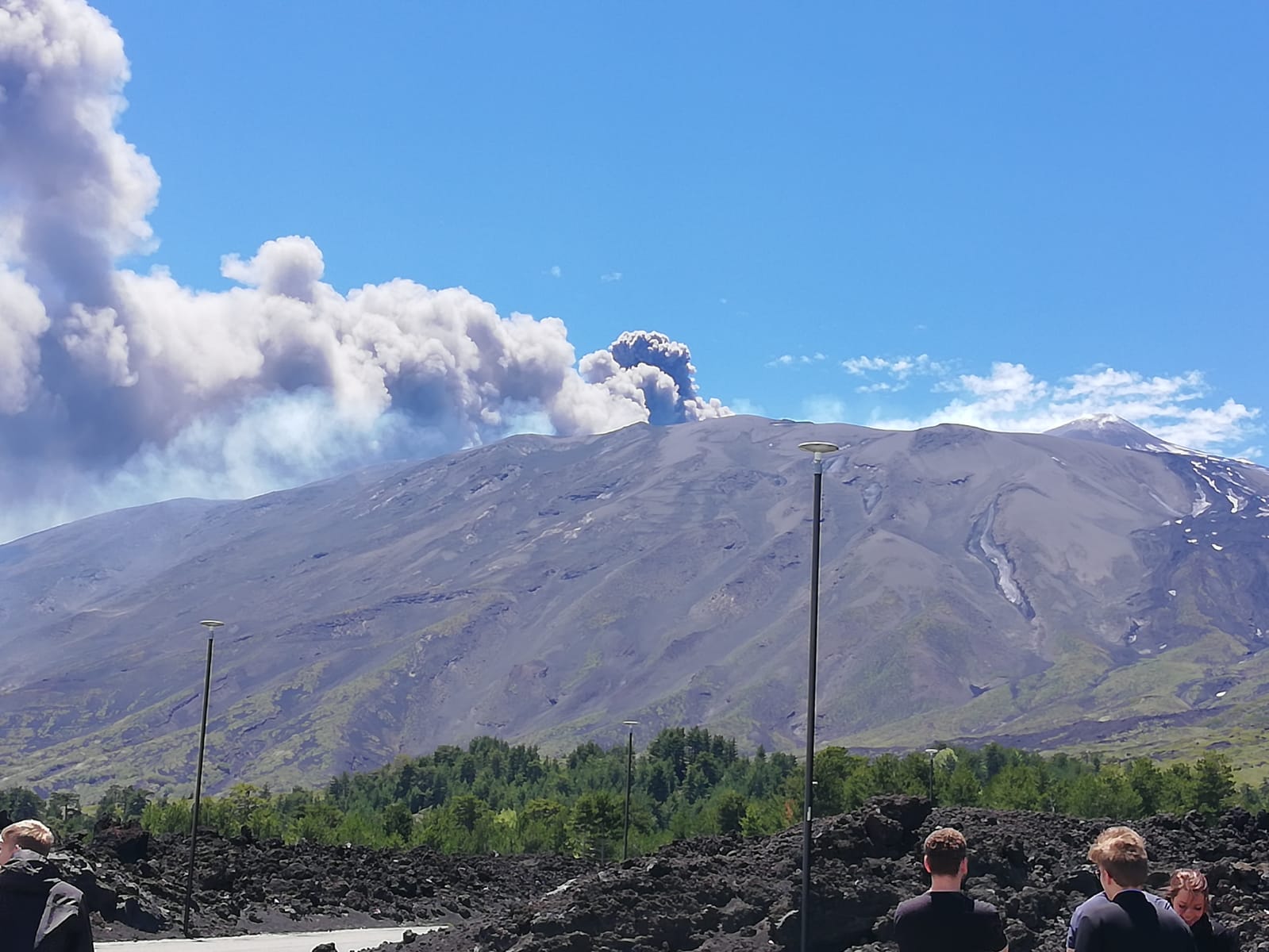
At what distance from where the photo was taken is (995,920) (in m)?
7.96

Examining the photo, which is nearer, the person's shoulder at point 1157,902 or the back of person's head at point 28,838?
the person's shoulder at point 1157,902

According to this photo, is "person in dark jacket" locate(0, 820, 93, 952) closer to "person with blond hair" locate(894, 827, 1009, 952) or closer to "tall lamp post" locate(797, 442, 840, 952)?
"person with blond hair" locate(894, 827, 1009, 952)

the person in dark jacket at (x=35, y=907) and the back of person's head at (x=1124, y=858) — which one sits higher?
the back of person's head at (x=1124, y=858)

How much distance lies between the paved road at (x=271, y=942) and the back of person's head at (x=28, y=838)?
26.0 m

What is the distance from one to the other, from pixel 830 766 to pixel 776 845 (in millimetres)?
60035

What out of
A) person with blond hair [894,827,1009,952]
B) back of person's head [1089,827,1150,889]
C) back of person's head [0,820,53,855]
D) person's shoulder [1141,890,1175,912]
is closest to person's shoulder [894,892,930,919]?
person with blond hair [894,827,1009,952]

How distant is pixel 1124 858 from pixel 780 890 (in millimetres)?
19256

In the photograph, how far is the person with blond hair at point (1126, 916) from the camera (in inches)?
286

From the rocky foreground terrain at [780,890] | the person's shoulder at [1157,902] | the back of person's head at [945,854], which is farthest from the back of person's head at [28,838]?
the rocky foreground terrain at [780,890]

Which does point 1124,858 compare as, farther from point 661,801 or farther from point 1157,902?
point 661,801

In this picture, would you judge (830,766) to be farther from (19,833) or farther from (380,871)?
(19,833)

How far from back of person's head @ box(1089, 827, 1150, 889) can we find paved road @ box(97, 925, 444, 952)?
28.8 meters

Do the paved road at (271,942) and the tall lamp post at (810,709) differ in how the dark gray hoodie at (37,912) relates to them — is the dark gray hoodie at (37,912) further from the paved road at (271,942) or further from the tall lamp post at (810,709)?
the paved road at (271,942)

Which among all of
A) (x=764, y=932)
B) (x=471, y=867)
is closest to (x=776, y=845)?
(x=764, y=932)
